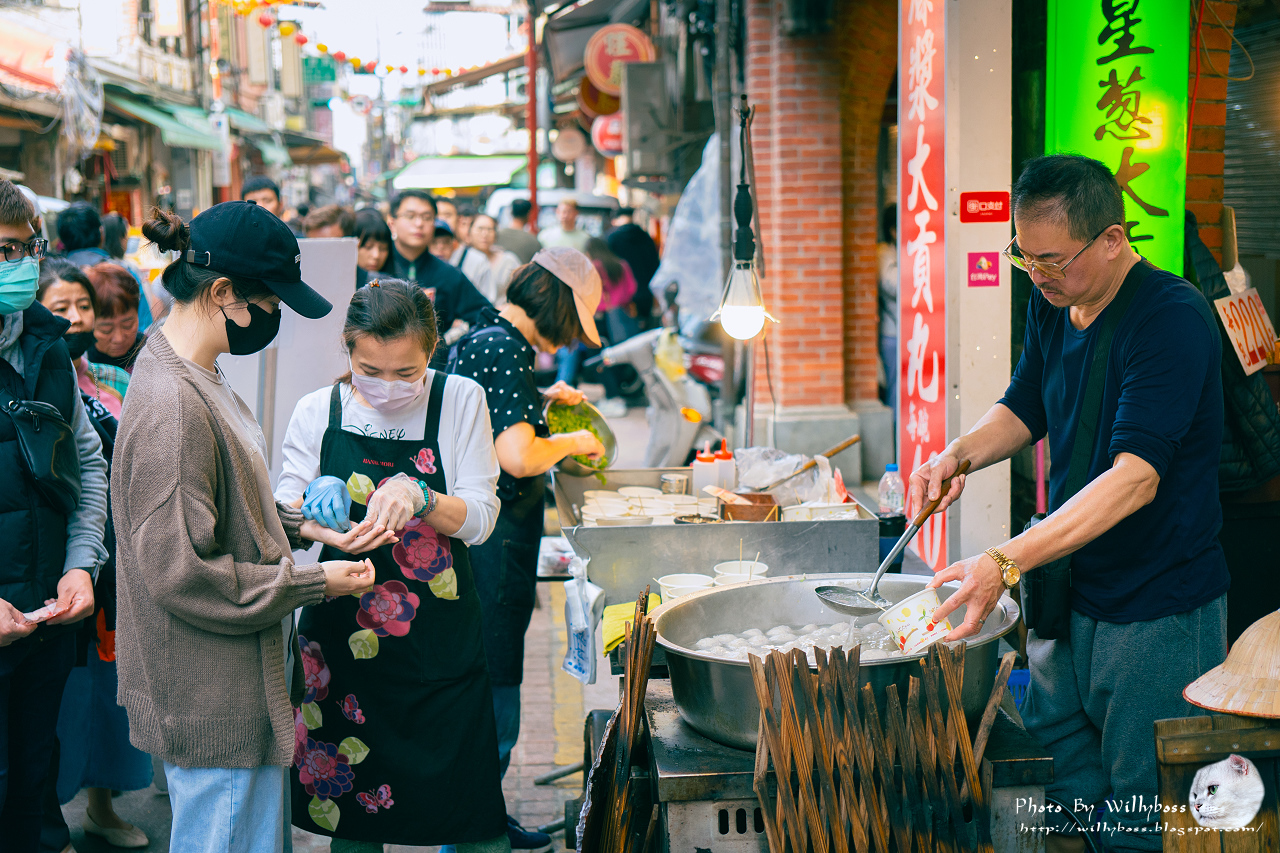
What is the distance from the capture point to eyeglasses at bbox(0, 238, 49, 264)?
2.94 m

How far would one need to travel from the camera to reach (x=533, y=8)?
12.9 meters

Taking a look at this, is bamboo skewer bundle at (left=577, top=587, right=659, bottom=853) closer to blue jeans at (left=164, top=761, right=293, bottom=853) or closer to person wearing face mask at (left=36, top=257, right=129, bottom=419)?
blue jeans at (left=164, top=761, right=293, bottom=853)

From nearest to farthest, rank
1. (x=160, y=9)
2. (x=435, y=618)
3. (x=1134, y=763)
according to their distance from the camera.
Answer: (x=1134, y=763) → (x=435, y=618) → (x=160, y=9)

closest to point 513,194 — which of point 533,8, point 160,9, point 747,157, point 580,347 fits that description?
point 160,9

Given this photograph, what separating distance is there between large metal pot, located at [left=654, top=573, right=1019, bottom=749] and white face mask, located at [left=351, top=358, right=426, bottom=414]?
2.86ft

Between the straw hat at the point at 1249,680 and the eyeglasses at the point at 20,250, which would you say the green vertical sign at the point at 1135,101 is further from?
the eyeglasses at the point at 20,250

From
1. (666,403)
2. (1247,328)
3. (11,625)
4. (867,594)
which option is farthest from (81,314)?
(1247,328)

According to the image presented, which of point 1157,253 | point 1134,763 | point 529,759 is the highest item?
point 1157,253

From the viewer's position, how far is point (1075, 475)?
261 cm

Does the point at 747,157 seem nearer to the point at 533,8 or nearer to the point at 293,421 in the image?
the point at 293,421

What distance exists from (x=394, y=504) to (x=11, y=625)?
106 centimetres

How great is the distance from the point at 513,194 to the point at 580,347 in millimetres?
11421

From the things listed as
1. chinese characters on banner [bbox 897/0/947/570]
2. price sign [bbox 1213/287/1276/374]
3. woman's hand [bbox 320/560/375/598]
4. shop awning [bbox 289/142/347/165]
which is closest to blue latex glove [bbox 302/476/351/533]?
woman's hand [bbox 320/560/375/598]

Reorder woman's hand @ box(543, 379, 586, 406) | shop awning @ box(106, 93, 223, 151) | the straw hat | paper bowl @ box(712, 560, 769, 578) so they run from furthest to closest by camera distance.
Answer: shop awning @ box(106, 93, 223, 151), woman's hand @ box(543, 379, 586, 406), paper bowl @ box(712, 560, 769, 578), the straw hat
